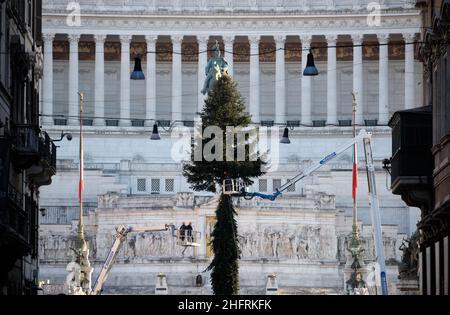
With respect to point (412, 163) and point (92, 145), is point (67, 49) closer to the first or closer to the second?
point (92, 145)

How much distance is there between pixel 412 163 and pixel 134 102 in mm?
83970

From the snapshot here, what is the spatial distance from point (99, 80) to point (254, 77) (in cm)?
1059

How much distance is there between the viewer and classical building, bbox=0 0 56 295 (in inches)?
1957

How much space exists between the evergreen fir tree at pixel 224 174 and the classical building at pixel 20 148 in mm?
12323

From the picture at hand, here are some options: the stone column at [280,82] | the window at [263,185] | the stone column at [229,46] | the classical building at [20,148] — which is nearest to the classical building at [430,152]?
the classical building at [20,148]

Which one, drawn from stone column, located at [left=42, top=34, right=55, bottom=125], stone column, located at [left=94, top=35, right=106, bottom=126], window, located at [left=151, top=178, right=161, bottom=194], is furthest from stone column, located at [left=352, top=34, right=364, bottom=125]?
window, located at [left=151, top=178, right=161, bottom=194]

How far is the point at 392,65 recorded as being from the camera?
141 meters

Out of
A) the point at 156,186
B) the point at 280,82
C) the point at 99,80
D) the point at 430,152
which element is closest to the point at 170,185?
the point at 156,186

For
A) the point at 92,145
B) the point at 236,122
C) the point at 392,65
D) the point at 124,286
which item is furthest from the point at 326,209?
the point at 392,65

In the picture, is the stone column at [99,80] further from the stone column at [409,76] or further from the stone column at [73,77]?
the stone column at [409,76]

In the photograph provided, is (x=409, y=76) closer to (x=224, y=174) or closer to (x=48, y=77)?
(x=48, y=77)

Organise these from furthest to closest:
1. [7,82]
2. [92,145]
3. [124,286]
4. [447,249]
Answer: [92,145] < [124,286] < [7,82] < [447,249]

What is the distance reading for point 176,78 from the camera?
13962 cm

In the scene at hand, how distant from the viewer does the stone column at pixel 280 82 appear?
5463 inches
